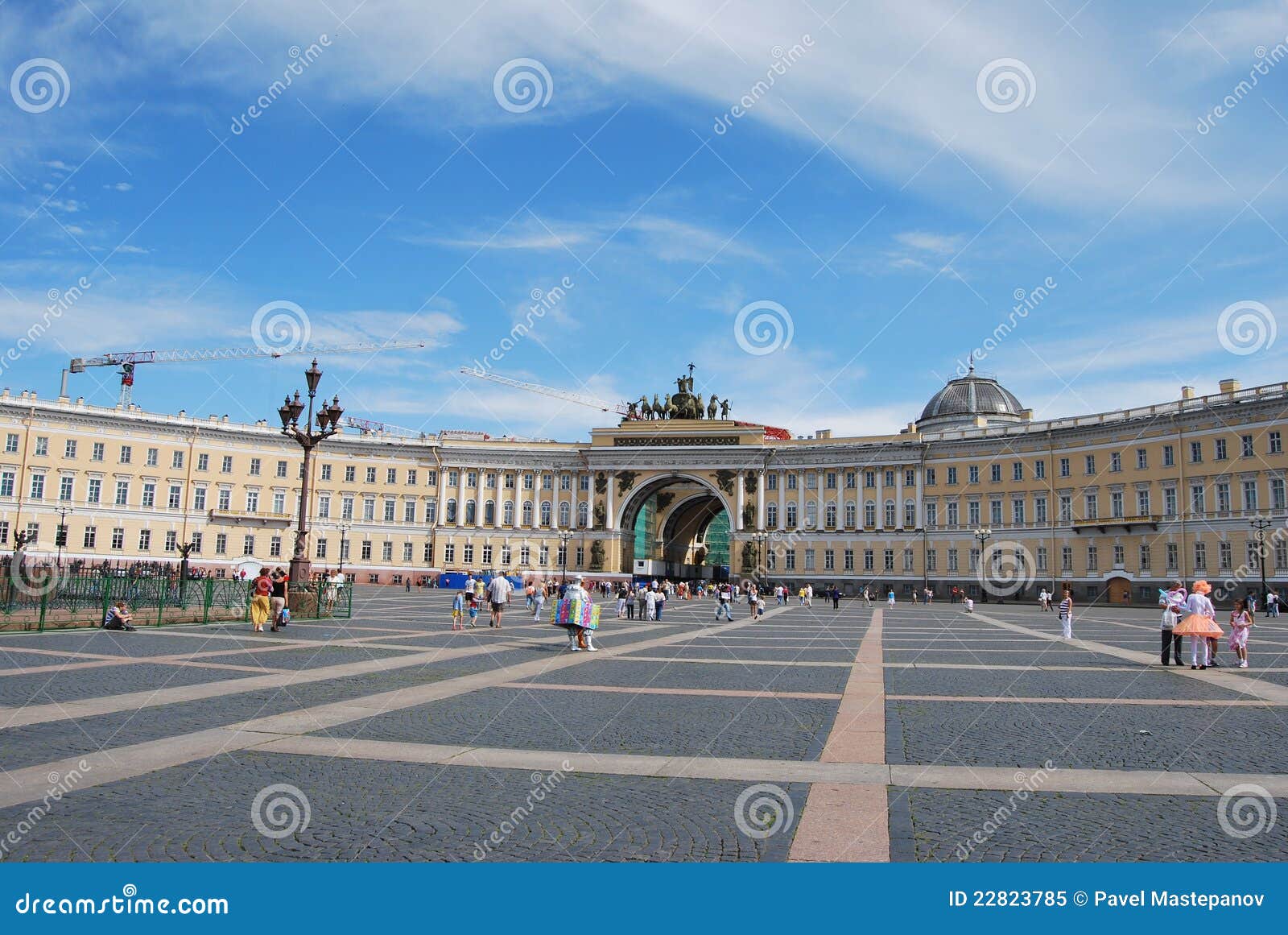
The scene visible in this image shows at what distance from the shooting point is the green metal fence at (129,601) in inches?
862

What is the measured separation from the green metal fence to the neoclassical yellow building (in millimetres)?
54187

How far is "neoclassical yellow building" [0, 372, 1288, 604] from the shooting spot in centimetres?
6097

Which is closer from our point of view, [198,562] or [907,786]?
[907,786]

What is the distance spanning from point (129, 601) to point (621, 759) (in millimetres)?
20877

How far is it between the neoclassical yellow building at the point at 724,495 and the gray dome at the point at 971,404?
A: 23 cm

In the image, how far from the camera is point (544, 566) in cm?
8969

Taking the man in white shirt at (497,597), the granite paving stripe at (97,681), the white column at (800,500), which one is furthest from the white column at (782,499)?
the granite paving stripe at (97,681)

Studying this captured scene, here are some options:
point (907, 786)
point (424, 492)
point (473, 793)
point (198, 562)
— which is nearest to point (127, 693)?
point (473, 793)

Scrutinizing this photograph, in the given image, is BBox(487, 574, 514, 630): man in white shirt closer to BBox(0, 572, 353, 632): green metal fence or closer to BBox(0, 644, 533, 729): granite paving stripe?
BBox(0, 572, 353, 632): green metal fence

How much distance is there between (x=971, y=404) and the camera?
88.4m

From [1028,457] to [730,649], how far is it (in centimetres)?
5634

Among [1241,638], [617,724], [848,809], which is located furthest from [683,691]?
[1241,638]

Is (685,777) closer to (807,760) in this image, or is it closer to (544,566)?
(807,760)

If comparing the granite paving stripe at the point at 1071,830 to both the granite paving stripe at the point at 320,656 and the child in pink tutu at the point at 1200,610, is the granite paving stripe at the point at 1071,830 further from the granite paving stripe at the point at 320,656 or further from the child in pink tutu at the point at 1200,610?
the child in pink tutu at the point at 1200,610
